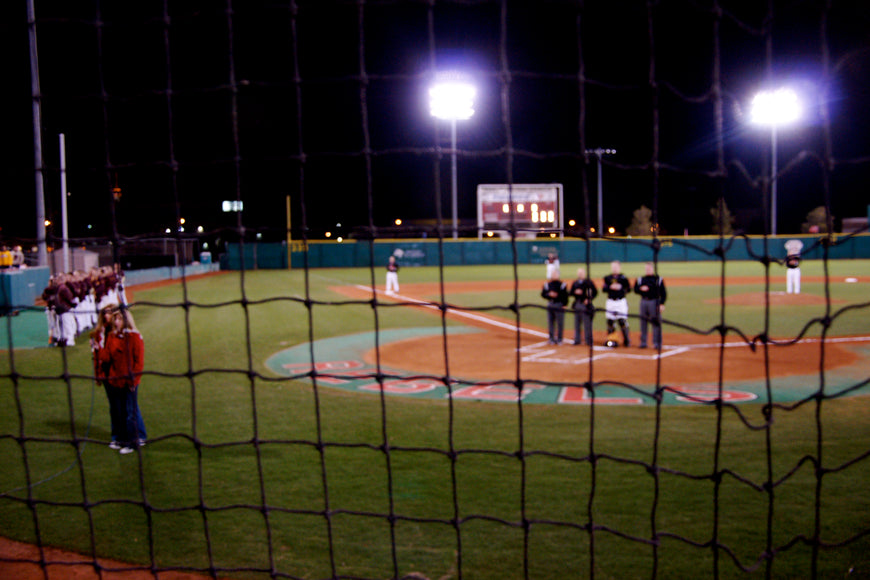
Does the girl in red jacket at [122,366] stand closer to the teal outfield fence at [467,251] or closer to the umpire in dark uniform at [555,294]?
the umpire in dark uniform at [555,294]

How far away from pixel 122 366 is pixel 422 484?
3.12 m

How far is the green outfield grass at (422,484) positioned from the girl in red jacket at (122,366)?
11.8 inches

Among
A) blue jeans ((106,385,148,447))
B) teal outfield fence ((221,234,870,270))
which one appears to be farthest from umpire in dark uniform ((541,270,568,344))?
teal outfield fence ((221,234,870,270))

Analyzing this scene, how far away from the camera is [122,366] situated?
21.3ft

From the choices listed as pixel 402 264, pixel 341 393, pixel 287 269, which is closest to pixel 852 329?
pixel 341 393

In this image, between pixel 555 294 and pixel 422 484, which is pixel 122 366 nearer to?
pixel 422 484

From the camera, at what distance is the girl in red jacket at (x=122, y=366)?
6207 mm

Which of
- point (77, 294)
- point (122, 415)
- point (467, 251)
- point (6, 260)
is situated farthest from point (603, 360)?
point (467, 251)

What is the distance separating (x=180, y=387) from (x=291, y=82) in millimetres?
6750

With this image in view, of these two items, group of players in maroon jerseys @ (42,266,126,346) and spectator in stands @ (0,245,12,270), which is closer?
group of players in maroon jerseys @ (42,266,126,346)

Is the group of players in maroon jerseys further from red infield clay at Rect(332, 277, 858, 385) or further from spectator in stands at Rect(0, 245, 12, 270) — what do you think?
red infield clay at Rect(332, 277, 858, 385)

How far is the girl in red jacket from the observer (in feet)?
20.4

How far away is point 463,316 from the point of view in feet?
57.6

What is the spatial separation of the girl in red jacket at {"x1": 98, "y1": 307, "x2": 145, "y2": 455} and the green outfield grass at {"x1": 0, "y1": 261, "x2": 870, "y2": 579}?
0.99 ft
